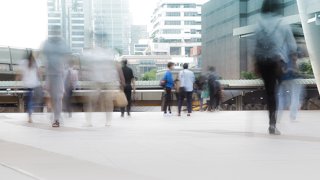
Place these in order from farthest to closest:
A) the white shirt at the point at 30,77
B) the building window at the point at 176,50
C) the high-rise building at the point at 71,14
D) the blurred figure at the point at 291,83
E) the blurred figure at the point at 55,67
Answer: the building window at the point at 176,50 → the high-rise building at the point at 71,14 → the white shirt at the point at 30,77 → the blurred figure at the point at 55,67 → the blurred figure at the point at 291,83

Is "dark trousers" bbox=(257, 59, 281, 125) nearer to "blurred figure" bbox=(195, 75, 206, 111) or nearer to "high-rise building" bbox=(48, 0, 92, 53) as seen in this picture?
"blurred figure" bbox=(195, 75, 206, 111)

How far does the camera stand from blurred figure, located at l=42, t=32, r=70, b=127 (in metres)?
10.5

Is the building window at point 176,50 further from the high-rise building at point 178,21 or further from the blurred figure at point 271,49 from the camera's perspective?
the blurred figure at point 271,49

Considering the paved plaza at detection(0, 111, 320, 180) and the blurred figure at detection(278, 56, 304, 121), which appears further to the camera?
the blurred figure at detection(278, 56, 304, 121)

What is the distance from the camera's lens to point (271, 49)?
27.2 feet

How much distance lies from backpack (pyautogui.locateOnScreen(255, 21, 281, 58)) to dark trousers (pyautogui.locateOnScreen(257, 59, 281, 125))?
0.11 metres

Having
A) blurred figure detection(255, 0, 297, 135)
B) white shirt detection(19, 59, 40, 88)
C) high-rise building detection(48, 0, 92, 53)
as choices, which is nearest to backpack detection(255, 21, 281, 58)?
blurred figure detection(255, 0, 297, 135)

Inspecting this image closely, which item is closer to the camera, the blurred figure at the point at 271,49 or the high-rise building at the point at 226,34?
the blurred figure at the point at 271,49

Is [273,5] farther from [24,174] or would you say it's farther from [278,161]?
[24,174]

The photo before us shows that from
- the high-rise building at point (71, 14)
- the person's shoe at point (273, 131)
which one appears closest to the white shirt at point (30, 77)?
the person's shoe at point (273, 131)

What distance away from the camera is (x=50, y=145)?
7.28 metres

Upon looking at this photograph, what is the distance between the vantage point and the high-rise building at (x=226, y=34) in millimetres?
71438

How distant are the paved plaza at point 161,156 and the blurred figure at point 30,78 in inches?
143

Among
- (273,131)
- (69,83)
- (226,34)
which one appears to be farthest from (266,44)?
(226,34)
